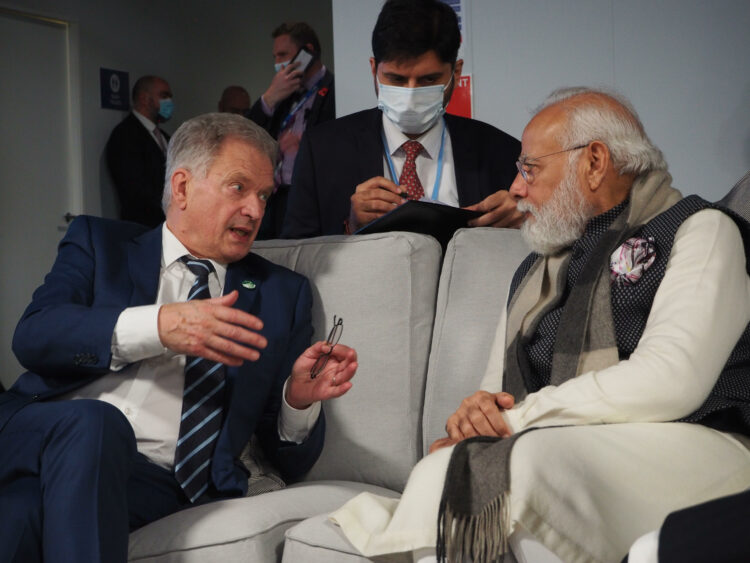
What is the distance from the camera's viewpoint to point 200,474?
82.7 inches

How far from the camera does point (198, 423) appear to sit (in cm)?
212

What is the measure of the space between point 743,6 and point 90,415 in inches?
127

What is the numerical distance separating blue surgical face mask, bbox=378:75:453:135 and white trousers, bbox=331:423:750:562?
5.34ft

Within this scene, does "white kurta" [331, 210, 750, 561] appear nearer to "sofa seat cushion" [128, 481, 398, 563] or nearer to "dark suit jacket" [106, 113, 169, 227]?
"sofa seat cushion" [128, 481, 398, 563]

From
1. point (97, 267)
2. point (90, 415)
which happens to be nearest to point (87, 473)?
point (90, 415)

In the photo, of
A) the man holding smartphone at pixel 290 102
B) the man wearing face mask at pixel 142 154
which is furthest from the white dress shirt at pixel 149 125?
the man holding smartphone at pixel 290 102

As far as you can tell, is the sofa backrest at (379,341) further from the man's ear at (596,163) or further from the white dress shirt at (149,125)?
the white dress shirt at (149,125)

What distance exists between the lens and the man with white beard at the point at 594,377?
1470 millimetres

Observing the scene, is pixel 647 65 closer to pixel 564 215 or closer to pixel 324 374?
pixel 564 215

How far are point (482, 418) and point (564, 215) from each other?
0.59 meters

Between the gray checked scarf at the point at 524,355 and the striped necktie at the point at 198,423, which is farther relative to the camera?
the striped necktie at the point at 198,423

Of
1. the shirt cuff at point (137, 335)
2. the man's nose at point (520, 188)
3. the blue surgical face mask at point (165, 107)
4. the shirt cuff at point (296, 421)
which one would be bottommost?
the shirt cuff at point (296, 421)

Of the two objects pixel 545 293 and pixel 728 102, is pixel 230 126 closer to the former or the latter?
pixel 545 293

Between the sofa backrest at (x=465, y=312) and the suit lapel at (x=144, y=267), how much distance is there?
2.39ft
